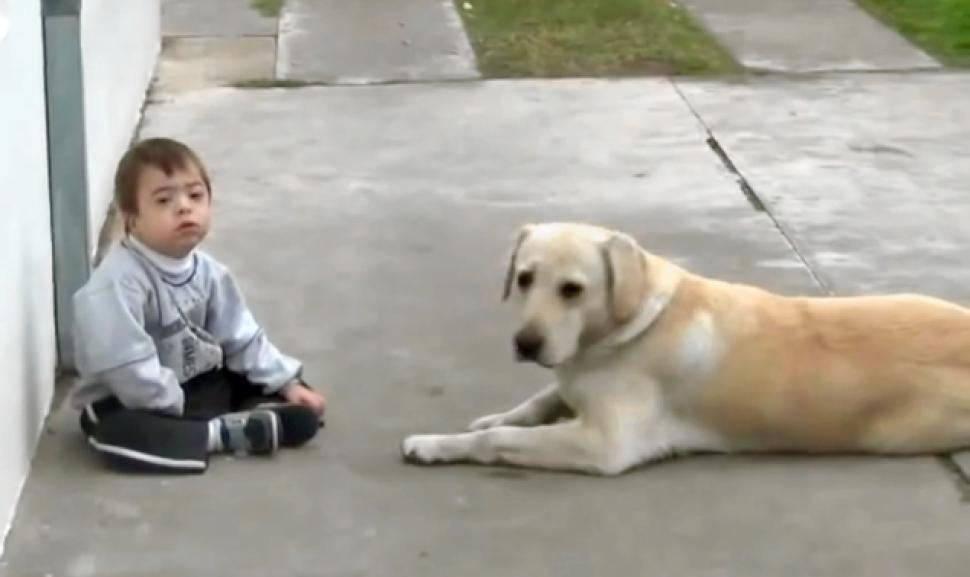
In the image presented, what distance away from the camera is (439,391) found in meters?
5.32

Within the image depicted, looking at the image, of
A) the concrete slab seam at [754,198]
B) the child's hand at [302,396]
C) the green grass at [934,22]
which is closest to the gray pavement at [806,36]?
the green grass at [934,22]

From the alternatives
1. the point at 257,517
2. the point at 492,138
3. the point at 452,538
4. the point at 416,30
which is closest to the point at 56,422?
the point at 257,517

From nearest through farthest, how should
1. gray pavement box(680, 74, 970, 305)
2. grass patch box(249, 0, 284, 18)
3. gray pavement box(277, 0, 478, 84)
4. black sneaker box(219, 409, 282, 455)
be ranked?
black sneaker box(219, 409, 282, 455), gray pavement box(680, 74, 970, 305), gray pavement box(277, 0, 478, 84), grass patch box(249, 0, 284, 18)

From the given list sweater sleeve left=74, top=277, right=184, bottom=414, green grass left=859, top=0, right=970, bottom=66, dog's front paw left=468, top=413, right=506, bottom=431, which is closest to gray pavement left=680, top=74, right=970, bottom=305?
green grass left=859, top=0, right=970, bottom=66

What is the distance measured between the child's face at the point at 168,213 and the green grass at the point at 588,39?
5.03m

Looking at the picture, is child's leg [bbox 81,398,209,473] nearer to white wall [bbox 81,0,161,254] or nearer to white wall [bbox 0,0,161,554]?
white wall [bbox 0,0,161,554]

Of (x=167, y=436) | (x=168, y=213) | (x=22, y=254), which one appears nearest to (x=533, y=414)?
(x=167, y=436)

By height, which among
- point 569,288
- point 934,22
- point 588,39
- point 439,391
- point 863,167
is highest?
point 569,288

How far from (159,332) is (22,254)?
41 centimetres

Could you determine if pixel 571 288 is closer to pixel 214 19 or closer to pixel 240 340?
pixel 240 340

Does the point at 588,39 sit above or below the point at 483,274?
below

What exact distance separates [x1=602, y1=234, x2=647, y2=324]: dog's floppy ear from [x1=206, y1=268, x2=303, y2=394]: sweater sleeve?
97 centimetres

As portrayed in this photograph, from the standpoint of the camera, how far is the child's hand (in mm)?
5008

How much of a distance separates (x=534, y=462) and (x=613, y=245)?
591 mm
